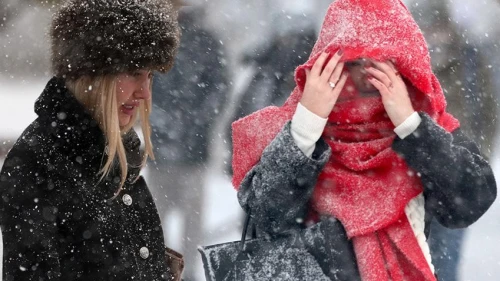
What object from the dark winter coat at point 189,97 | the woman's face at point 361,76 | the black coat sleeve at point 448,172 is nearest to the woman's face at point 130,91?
the woman's face at point 361,76

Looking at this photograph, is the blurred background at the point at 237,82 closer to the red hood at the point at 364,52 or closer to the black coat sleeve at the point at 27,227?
the red hood at the point at 364,52

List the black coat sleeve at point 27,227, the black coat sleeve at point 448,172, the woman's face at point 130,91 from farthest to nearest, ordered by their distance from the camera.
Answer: the woman's face at point 130,91 → the black coat sleeve at point 448,172 → the black coat sleeve at point 27,227

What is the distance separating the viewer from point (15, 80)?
261 inches

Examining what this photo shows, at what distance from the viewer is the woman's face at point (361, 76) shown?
2.20 m

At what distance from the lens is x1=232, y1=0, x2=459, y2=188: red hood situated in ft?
7.00

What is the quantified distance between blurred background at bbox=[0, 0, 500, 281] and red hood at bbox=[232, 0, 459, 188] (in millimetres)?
1951

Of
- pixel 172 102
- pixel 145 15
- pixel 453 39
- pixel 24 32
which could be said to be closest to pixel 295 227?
pixel 145 15

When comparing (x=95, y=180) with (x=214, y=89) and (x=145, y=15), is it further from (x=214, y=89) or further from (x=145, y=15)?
(x=214, y=89)

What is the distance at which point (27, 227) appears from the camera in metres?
1.94

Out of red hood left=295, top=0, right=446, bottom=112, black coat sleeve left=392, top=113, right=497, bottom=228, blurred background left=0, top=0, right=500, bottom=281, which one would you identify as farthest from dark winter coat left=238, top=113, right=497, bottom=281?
blurred background left=0, top=0, right=500, bottom=281

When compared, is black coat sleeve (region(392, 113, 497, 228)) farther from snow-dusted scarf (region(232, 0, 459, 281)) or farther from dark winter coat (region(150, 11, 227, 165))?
dark winter coat (region(150, 11, 227, 165))

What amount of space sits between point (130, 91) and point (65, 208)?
0.40 metres

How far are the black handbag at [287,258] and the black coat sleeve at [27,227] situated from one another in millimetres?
470

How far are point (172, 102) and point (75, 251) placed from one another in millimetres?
2321
